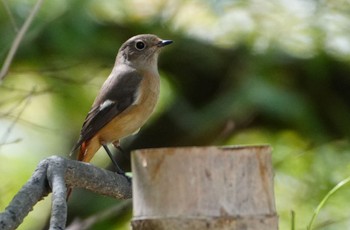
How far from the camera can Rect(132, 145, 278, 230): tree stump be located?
1.46 metres

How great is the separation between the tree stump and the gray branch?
0.62ft

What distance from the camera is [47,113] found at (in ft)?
16.1

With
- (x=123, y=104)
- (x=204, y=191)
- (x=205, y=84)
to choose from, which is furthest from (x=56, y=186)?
(x=205, y=84)

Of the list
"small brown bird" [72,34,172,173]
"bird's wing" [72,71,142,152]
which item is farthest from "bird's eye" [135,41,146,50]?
"bird's wing" [72,71,142,152]

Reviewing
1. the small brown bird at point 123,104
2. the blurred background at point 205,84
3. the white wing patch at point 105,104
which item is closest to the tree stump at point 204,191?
the small brown bird at point 123,104

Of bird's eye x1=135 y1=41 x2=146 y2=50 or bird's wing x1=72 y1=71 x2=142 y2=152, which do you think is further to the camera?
bird's eye x1=135 y1=41 x2=146 y2=50

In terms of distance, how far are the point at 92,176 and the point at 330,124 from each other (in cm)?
286

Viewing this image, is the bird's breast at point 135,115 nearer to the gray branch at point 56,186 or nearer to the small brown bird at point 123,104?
the small brown bird at point 123,104

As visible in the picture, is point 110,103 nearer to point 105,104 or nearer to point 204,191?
point 105,104

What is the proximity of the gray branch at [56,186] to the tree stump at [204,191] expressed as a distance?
19cm

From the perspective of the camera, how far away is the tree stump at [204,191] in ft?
4.81

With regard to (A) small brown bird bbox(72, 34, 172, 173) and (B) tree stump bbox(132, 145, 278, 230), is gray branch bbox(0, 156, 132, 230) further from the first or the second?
(A) small brown bird bbox(72, 34, 172, 173)

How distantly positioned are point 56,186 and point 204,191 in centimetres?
35

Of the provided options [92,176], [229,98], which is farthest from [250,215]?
[229,98]
